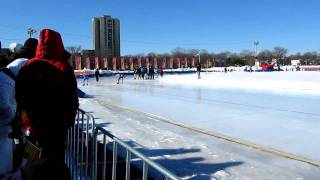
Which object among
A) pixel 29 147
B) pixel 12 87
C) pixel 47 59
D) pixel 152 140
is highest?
pixel 47 59

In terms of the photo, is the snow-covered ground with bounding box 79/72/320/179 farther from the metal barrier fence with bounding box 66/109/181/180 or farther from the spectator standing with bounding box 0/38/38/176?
the spectator standing with bounding box 0/38/38/176

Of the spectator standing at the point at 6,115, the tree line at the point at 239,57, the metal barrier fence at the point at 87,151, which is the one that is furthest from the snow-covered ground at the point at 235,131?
the tree line at the point at 239,57

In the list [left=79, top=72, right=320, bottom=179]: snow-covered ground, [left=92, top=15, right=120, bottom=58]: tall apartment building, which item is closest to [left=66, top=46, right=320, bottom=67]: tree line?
[left=92, top=15, right=120, bottom=58]: tall apartment building

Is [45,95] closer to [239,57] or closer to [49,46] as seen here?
[49,46]

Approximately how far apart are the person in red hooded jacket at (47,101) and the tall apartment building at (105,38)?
153 meters

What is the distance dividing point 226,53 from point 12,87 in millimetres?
197397

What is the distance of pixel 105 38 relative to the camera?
155 meters

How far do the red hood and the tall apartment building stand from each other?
500 feet

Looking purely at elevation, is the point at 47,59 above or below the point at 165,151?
above

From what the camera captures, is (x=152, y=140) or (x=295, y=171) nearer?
(x=295, y=171)

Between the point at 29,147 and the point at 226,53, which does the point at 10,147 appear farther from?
the point at 226,53

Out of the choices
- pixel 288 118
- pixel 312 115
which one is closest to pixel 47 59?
pixel 288 118

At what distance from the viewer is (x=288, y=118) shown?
13172 mm

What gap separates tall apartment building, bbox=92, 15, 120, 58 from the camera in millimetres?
155250
